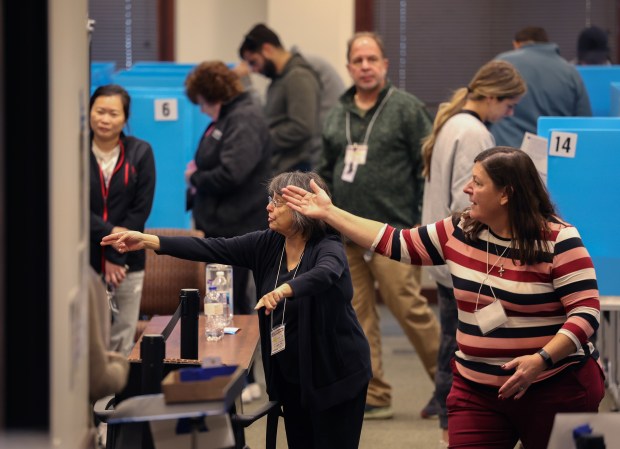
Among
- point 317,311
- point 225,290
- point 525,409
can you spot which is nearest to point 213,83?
point 225,290

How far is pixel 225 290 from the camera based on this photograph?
4.48m

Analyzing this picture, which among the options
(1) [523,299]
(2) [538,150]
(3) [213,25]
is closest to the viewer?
(1) [523,299]

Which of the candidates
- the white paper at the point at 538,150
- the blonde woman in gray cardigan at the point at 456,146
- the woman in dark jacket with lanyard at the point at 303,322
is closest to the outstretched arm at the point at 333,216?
the woman in dark jacket with lanyard at the point at 303,322

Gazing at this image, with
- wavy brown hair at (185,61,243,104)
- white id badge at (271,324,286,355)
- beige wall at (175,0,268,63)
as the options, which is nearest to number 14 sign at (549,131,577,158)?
white id badge at (271,324,286,355)

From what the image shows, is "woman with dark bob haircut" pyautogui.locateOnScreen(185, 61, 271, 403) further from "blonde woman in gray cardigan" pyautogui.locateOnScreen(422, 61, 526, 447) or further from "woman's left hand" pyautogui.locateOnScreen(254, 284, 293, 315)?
"woman's left hand" pyautogui.locateOnScreen(254, 284, 293, 315)

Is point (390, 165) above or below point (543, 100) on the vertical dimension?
below

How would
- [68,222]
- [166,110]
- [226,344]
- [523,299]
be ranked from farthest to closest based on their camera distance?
[166,110], [226,344], [523,299], [68,222]

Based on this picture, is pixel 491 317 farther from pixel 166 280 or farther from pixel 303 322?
pixel 166 280

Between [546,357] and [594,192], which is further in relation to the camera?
[594,192]

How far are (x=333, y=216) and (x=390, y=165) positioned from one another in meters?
1.91

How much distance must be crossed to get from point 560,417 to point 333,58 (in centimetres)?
627

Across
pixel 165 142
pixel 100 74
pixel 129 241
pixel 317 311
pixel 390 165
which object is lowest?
pixel 317 311

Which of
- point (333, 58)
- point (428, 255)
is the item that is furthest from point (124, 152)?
point (333, 58)

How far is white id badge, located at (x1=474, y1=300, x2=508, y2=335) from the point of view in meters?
3.20
